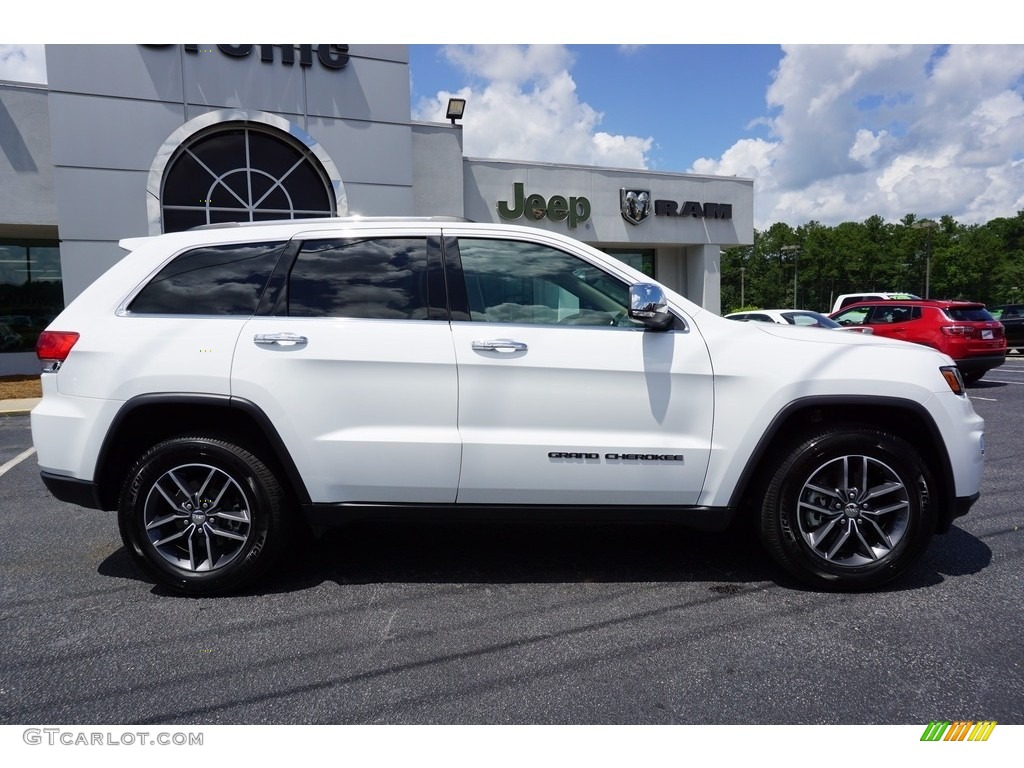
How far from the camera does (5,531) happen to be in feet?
15.6

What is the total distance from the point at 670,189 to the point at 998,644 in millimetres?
20162

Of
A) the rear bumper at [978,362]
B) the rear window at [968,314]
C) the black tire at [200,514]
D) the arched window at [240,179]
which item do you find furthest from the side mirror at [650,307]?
the arched window at [240,179]

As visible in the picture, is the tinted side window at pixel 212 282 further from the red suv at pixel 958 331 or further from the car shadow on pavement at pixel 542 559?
the red suv at pixel 958 331

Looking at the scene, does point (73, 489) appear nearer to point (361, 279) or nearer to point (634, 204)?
point (361, 279)

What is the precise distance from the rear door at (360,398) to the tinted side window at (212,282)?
22cm

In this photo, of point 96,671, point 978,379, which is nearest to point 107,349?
point 96,671

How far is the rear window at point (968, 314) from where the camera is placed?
42.9 feet

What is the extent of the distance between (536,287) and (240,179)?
42.2 ft

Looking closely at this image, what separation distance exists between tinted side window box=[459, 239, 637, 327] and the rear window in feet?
40.4
